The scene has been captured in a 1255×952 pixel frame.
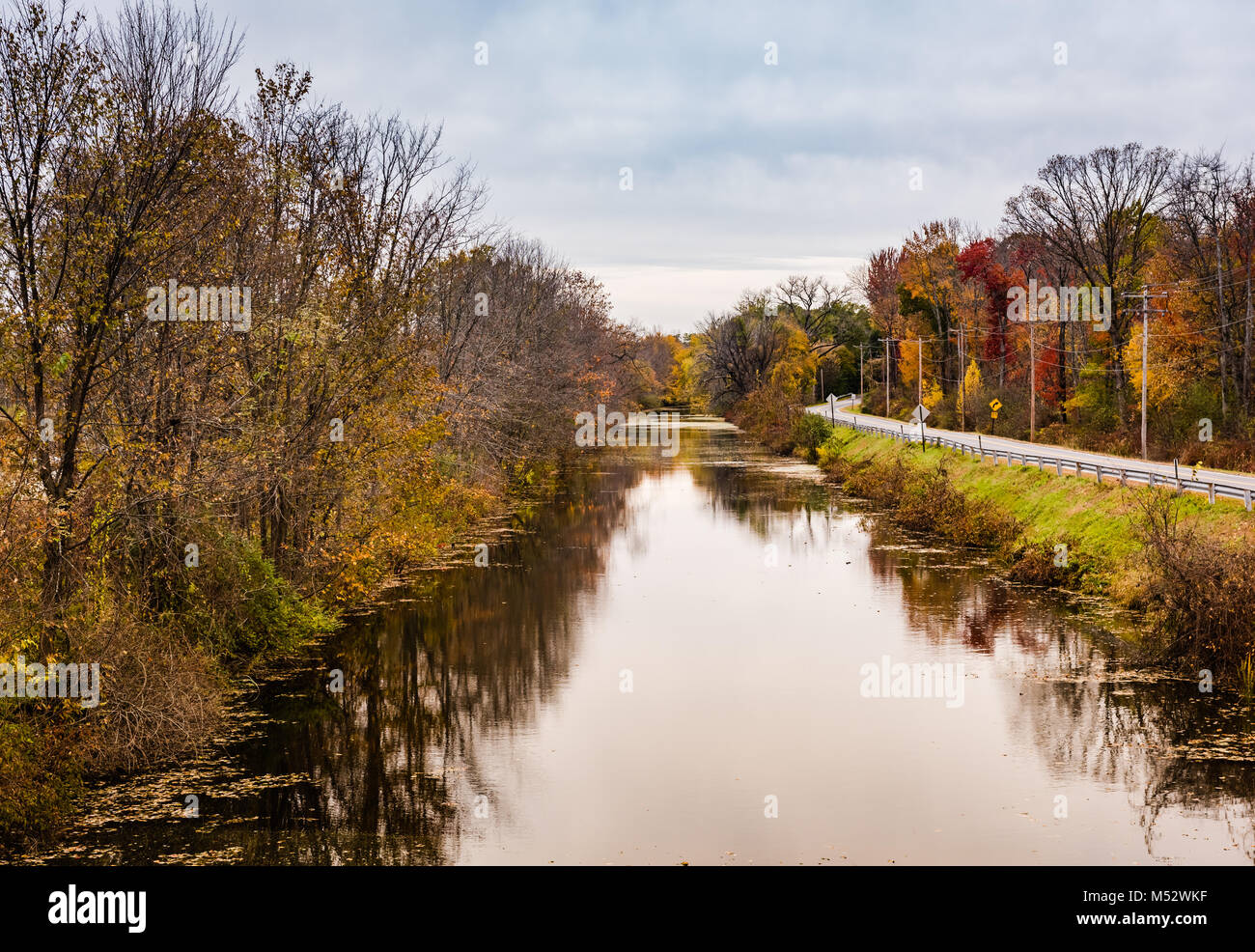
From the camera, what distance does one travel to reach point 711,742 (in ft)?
59.1

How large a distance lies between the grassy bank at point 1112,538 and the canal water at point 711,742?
117 centimetres

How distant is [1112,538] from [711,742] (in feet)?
56.6

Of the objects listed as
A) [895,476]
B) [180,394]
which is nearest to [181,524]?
[180,394]

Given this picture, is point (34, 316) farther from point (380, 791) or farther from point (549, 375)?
point (549, 375)

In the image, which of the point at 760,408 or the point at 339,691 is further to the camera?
the point at 760,408

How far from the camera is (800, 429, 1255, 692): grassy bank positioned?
2053 cm

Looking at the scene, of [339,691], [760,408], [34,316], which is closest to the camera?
[34,316]

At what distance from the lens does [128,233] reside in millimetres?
15820

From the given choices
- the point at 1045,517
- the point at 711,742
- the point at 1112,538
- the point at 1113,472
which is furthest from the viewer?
the point at 1045,517

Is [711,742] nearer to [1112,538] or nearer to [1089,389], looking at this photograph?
[1112,538]

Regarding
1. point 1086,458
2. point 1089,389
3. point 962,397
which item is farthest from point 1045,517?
point 962,397

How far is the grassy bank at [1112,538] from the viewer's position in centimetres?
2053
